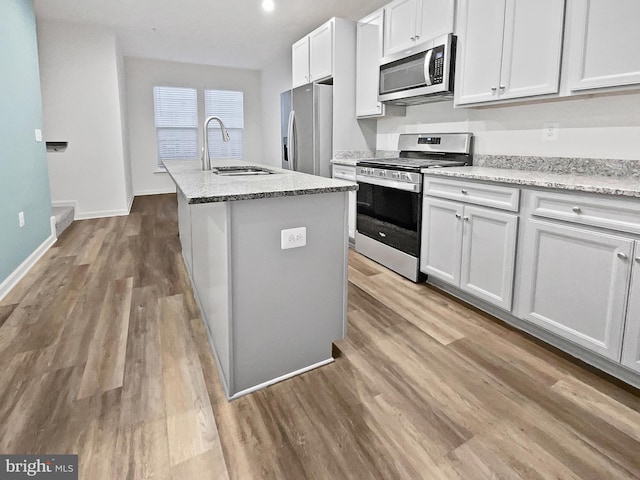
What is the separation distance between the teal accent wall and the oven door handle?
110 inches

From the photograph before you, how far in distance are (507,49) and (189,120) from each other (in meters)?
6.72

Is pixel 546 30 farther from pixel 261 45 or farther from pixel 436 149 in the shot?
pixel 261 45

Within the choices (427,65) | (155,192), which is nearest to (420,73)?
(427,65)

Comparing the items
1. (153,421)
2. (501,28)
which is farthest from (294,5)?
(153,421)

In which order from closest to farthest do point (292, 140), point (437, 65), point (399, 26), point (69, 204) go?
1. point (437, 65)
2. point (399, 26)
3. point (292, 140)
4. point (69, 204)

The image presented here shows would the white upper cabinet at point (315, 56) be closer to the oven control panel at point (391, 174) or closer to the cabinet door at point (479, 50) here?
the oven control panel at point (391, 174)

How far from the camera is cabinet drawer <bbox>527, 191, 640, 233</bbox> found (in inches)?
65.7

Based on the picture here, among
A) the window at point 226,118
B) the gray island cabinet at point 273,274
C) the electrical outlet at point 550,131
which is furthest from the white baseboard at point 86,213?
the electrical outlet at point 550,131

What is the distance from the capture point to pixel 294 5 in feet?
14.4

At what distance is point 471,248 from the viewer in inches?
99.0

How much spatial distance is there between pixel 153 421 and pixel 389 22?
3.54 metres

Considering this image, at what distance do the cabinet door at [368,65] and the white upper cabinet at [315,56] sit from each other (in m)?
0.30

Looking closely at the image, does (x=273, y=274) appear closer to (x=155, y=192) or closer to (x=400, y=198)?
(x=400, y=198)

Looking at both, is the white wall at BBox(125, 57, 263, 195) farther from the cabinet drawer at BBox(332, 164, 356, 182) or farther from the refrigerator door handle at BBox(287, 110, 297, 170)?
the cabinet drawer at BBox(332, 164, 356, 182)
